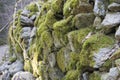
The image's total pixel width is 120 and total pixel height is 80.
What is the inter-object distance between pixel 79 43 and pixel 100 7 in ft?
2.79

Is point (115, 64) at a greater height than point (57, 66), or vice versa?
point (115, 64)

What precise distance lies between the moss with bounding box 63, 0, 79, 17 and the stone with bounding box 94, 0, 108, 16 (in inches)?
26.3

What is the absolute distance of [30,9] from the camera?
11.4 meters

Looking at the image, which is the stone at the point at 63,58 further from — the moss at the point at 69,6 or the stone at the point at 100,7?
the stone at the point at 100,7

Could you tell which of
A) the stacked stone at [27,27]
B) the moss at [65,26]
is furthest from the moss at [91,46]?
the stacked stone at [27,27]

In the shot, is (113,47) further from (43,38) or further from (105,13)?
(43,38)

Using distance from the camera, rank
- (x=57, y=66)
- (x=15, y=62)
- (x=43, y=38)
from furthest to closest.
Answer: (x=15, y=62), (x=43, y=38), (x=57, y=66)

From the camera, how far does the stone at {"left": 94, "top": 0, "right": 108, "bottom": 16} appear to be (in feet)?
17.0

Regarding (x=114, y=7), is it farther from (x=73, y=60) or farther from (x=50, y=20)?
(x=50, y=20)

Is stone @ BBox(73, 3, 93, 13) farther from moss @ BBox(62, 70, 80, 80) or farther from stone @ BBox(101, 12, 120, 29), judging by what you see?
moss @ BBox(62, 70, 80, 80)

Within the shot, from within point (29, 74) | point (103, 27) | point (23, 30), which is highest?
point (103, 27)

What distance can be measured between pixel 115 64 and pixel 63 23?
7.28 ft

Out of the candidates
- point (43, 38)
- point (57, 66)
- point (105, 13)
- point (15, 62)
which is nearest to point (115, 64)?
point (105, 13)

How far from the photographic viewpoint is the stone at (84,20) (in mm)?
5508
